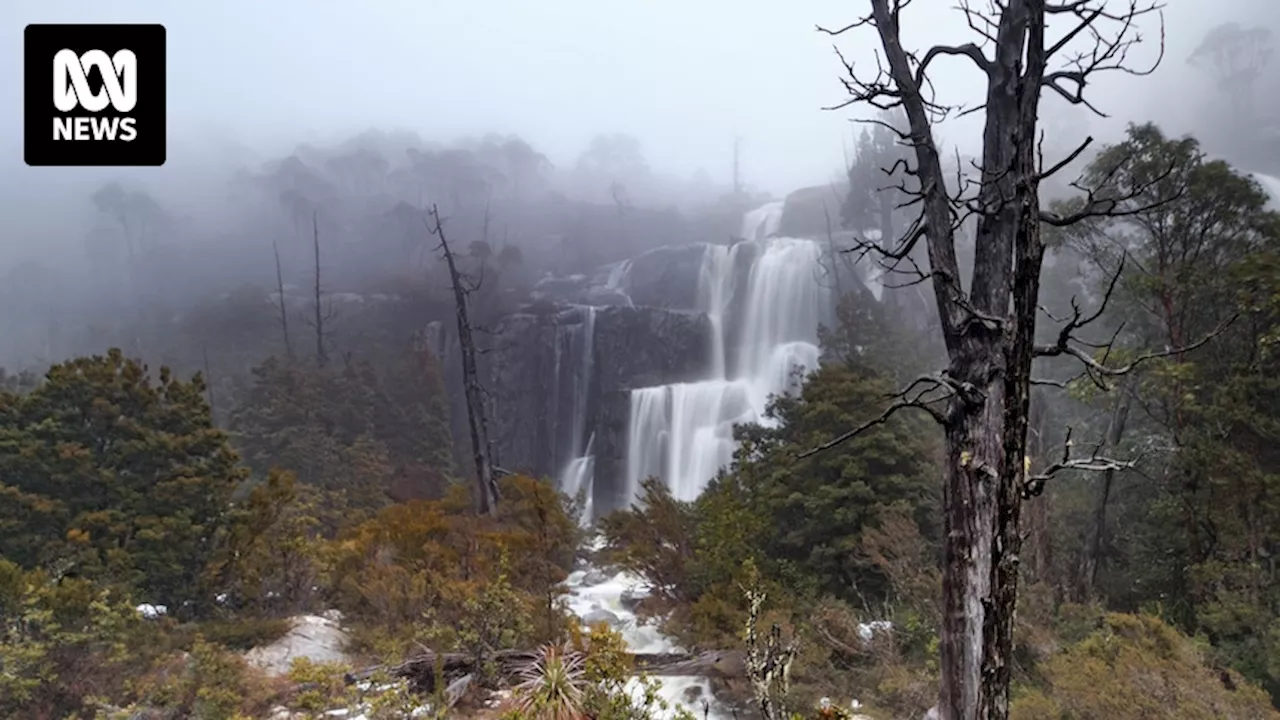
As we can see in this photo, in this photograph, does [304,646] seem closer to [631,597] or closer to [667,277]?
[631,597]

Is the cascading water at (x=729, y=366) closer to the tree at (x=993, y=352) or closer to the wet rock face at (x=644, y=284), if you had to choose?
the wet rock face at (x=644, y=284)

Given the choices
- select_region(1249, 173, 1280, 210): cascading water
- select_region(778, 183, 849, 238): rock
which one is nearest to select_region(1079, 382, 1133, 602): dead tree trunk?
select_region(1249, 173, 1280, 210): cascading water

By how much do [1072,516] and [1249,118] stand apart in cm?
3686

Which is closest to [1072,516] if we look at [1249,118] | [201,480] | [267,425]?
[201,480]

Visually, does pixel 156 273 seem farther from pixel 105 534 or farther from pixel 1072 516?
pixel 1072 516

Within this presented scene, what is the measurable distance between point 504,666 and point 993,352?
20.9ft

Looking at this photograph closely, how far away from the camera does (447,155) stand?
48469mm

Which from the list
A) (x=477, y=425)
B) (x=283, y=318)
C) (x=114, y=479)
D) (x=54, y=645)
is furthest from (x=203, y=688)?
(x=283, y=318)

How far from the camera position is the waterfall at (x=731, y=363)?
21719 millimetres

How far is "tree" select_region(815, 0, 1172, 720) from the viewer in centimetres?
259

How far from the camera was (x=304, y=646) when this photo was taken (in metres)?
8.34

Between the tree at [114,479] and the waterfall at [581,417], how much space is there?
560 inches

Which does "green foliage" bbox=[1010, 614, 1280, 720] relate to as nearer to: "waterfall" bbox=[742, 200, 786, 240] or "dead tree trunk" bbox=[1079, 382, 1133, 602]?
"dead tree trunk" bbox=[1079, 382, 1133, 602]

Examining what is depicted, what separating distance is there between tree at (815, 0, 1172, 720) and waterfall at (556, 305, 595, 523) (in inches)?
816
